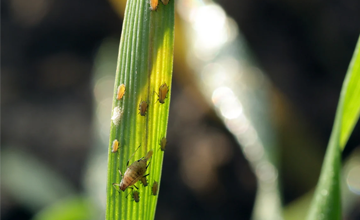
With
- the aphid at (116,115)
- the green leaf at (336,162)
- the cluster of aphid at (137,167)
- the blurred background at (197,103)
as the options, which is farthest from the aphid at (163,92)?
the blurred background at (197,103)

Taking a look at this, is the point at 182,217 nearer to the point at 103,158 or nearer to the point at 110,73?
the point at 103,158

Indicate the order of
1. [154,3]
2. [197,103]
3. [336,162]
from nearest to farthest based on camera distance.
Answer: [154,3]
[336,162]
[197,103]

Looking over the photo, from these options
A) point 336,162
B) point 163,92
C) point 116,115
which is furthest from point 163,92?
point 336,162

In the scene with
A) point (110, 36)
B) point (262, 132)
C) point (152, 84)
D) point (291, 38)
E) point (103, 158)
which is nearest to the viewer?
point (152, 84)

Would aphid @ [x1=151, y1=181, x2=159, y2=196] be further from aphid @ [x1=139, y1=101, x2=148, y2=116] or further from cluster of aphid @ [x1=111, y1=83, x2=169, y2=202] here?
aphid @ [x1=139, y1=101, x2=148, y2=116]

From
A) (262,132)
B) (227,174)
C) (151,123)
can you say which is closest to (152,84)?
(151,123)

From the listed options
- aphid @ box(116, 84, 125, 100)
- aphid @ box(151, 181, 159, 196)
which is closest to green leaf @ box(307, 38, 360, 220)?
aphid @ box(151, 181, 159, 196)

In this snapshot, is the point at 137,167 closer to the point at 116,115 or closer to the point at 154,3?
the point at 116,115
